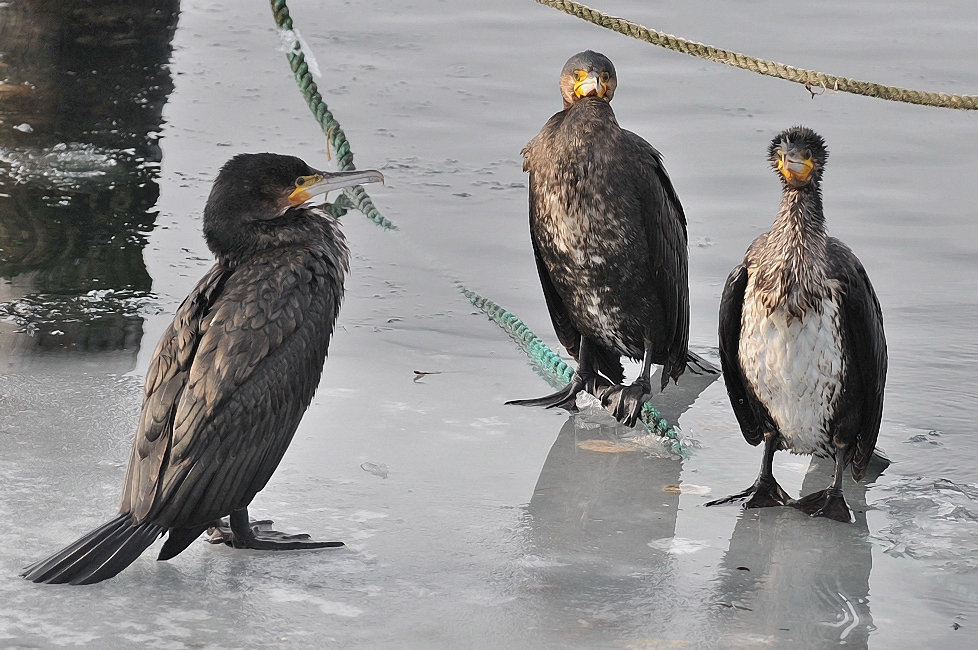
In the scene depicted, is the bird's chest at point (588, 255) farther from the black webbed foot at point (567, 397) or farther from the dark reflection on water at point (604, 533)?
the dark reflection on water at point (604, 533)

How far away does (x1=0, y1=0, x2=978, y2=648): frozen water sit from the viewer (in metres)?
3.59

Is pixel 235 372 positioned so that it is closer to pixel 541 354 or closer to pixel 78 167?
pixel 541 354

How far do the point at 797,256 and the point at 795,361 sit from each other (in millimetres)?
310

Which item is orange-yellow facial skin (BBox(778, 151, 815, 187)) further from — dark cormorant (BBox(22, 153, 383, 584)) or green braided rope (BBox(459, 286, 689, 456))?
dark cormorant (BBox(22, 153, 383, 584))

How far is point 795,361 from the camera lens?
13.7 ft

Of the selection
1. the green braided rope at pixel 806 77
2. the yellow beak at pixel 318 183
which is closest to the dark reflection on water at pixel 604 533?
the yellow beak at pixel 318 183

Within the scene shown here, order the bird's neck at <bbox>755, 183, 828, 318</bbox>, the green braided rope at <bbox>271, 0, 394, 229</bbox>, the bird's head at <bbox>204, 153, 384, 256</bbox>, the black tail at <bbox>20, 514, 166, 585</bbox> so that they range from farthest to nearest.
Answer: the green braided rope at <bbox>271, 0, 394, 229</bbox>
the bird's neck at <bbox>755, 183, 828, 318</bbox>
the bird's head at <bbox>204, 153, 384, 256</bbox>
the black tail at <bbox>20, 514, 166, 585</bbox>

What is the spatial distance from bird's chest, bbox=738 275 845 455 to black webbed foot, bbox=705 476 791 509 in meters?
0.17

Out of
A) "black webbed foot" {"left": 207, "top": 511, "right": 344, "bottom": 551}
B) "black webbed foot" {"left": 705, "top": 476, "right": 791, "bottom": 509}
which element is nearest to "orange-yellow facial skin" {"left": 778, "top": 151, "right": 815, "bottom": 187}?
"black webbed foot" {"left": 705, "top": 476, "right": 791, "bottom": 509}

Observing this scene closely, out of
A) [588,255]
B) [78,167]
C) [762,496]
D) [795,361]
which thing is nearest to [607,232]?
[588,255]

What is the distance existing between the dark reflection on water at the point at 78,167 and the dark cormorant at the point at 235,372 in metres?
1.42

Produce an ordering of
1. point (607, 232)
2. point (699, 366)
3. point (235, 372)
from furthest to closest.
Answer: point (699, 366) < point (607, 232) < point (235, 372)

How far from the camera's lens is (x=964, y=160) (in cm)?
784

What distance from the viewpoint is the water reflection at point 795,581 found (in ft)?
11.5
